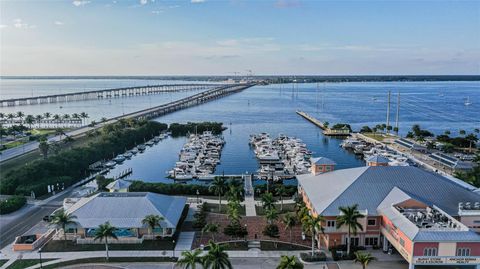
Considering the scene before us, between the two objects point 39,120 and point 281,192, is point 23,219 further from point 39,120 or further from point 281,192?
point 39,120

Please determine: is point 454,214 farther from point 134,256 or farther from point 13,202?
point 13,202

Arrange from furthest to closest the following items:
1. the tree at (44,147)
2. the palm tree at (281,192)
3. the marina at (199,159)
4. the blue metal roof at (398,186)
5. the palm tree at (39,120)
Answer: the palm tree at (39,120) → the marina at (199,159) → the tree at (44,147) → the palm tree at (281,192) → the blue metal roof at (398,186)

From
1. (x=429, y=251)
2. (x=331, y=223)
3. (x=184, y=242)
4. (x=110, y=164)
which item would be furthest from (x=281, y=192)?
(x=110, y=164)

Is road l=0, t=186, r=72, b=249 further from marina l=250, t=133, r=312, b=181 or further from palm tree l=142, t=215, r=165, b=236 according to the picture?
marina l=250, t=133, r=312, b=181

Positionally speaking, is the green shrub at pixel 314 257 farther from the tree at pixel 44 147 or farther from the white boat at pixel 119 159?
the white boat at pixel 119 159

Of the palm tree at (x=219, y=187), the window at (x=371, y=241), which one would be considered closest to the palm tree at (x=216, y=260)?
the window at (x=371, y=241)

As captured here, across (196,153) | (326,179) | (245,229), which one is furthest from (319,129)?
(245,229)
